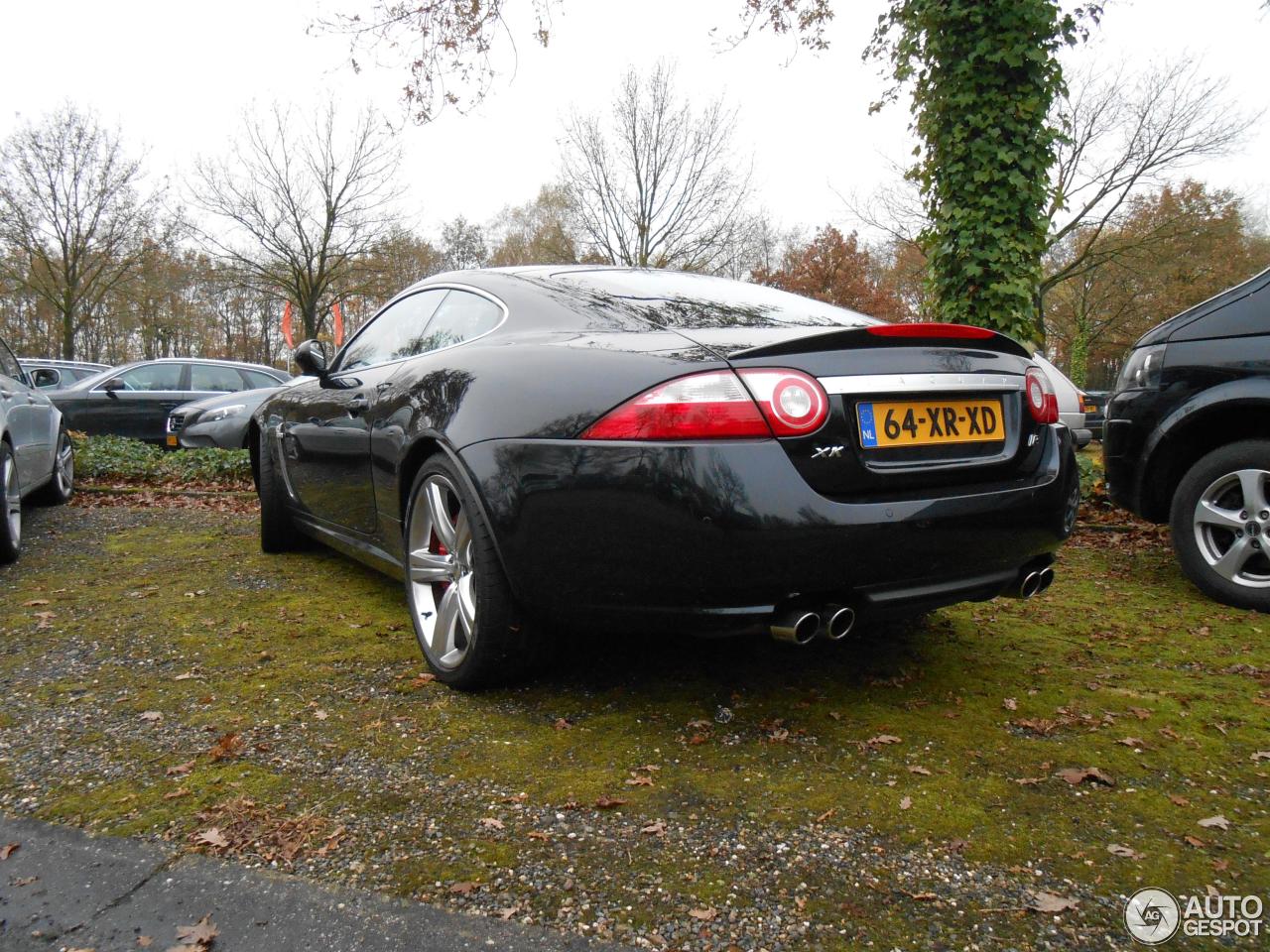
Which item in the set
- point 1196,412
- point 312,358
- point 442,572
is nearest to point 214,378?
point 312,358

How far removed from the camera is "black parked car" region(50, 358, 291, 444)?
13.2m

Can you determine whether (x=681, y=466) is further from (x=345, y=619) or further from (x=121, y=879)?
(x=345, y=619)

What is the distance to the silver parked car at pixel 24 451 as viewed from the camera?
5195 millimetres

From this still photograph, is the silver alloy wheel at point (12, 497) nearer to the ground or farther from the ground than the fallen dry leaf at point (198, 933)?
farther from the ground

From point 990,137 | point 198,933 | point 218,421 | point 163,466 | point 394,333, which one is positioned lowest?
point 198,933

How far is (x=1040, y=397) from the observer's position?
9.39 ft

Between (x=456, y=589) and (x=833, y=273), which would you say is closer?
(x=456, y=589)

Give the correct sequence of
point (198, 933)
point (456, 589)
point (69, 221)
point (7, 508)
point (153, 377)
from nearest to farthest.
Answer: point (198, 933), point (456, 589), point (7, 508), point (153, 377), point (69, 221)

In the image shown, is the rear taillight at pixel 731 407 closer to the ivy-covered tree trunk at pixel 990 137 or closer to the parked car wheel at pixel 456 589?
the parked car wheel at pixel 456 589

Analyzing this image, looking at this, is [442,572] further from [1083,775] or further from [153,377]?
[153,377]

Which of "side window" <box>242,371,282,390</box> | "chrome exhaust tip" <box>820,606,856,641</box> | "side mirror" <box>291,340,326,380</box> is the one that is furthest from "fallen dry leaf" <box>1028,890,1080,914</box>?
"side window" <box>242,371,282,390</box>

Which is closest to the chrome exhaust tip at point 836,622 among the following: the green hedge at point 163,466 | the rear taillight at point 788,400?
the rear taillight at point 788,400

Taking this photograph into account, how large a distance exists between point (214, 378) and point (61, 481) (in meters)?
7.10

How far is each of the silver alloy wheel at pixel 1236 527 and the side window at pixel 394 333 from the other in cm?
352
